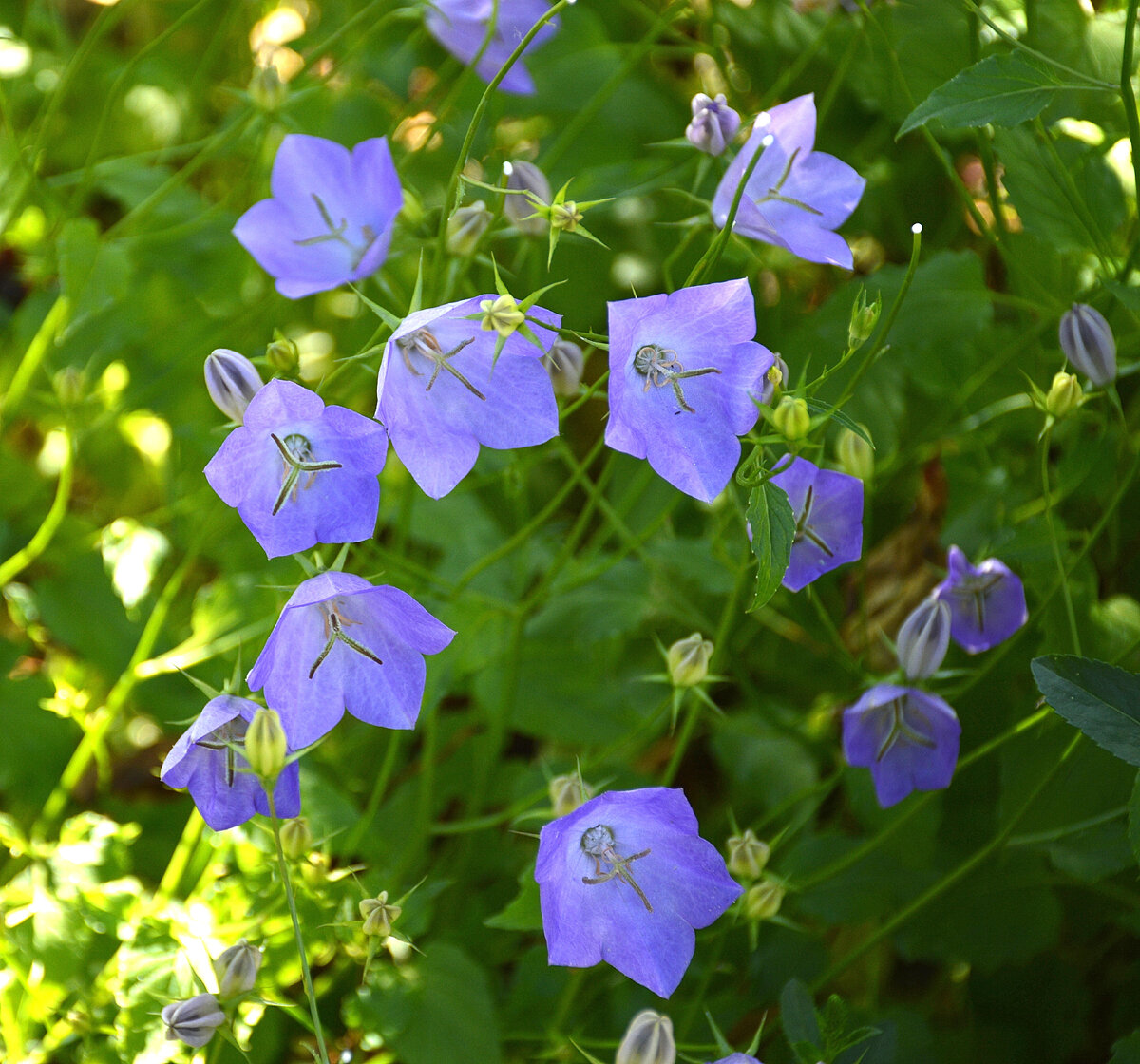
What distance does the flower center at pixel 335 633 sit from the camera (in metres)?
0.77

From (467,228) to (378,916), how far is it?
0.52 metres

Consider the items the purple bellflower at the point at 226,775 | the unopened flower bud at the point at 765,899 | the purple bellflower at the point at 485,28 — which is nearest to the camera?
the purple bellflower at the point at 226,775

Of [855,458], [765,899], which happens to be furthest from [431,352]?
[765,899]

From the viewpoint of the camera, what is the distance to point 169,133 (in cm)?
170

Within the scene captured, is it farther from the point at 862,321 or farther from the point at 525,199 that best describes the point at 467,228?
the point at 862,321

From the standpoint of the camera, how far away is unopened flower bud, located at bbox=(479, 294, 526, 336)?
633 millimetres

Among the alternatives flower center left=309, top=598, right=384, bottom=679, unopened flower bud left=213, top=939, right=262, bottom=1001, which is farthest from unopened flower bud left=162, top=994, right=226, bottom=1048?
flower center left=309, top=598, right=384, bottom=679

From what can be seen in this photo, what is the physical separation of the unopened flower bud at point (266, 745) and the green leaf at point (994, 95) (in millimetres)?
604

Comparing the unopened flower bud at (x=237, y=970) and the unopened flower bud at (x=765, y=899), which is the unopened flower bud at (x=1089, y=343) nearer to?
the unopened flower bud at (x=765, y=899)

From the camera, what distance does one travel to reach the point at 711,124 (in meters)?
0.88

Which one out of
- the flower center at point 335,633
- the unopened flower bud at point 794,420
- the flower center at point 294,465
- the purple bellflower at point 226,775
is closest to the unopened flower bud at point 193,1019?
the purple bellflower at point 226,775

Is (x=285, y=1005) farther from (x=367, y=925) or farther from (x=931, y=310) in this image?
(x=931, y=310)

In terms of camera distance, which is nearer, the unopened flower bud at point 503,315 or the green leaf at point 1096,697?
the unopened flower bud at point 503,315

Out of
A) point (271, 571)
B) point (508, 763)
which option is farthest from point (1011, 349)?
point (271, 571)
